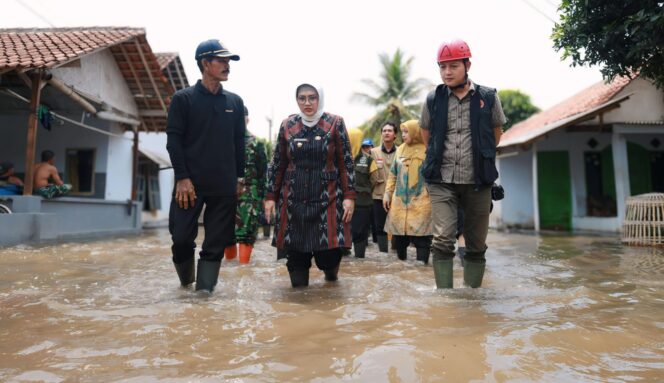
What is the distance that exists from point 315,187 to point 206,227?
0.83 m

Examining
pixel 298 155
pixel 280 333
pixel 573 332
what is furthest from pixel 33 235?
pixel 573 332

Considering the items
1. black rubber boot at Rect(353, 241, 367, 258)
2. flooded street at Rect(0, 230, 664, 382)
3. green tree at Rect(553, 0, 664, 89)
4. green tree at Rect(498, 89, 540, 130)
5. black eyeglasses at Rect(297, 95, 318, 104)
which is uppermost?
green tree at Rect(498, 89, 540, 130)

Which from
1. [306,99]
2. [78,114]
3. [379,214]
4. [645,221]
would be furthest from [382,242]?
[78,114]

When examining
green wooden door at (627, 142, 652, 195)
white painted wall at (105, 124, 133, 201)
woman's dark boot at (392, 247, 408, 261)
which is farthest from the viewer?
green wooden door at (627, 142, 652, 195)

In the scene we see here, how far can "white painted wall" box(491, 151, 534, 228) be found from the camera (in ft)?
47.6

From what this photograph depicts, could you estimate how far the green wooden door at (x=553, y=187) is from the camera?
13375 millimetres

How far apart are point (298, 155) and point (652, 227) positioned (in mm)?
7323

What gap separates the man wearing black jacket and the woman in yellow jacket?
2.25 m

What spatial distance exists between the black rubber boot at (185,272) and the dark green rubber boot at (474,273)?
6.62 ft

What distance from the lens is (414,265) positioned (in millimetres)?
5004

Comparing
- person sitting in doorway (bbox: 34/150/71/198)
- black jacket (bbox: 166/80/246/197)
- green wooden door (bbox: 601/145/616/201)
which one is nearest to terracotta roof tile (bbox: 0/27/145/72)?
person sitting in doorway (bbox: 34/150/71/198)

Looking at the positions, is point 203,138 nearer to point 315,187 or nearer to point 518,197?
point 315,187

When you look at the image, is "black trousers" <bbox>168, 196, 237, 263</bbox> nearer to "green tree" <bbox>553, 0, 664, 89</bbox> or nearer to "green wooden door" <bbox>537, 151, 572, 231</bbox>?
"green tree" <bbox>553, 0, 664, 89</bbox>

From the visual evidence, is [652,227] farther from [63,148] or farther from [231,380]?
[63,148]
